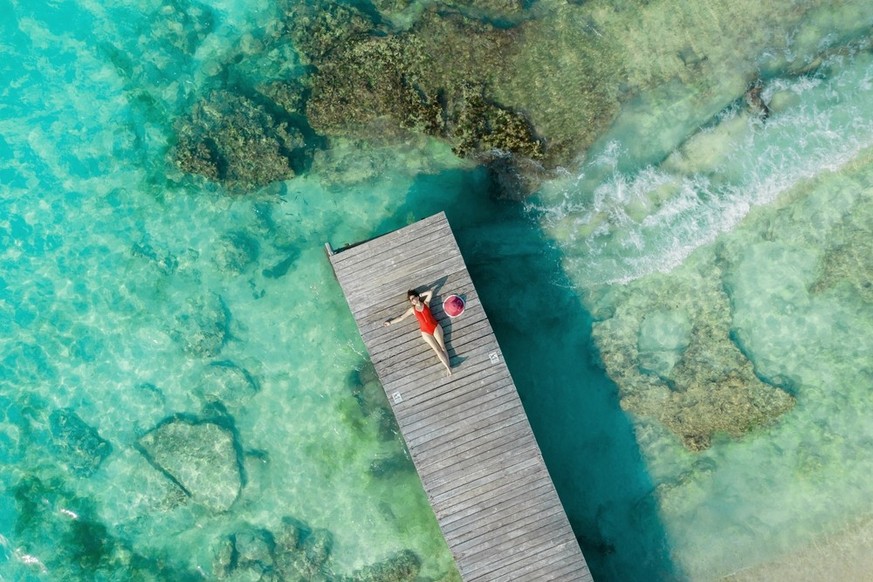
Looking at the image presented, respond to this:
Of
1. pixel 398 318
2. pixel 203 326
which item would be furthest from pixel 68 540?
pixel 398 318

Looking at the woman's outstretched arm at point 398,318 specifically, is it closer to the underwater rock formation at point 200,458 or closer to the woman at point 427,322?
the woman at point 427,322

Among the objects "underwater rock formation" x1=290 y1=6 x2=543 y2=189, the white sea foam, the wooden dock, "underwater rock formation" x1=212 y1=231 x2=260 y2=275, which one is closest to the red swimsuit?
the wooden dock

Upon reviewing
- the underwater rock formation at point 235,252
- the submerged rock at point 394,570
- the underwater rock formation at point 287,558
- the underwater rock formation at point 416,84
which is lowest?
the submerged rock at point 394,570

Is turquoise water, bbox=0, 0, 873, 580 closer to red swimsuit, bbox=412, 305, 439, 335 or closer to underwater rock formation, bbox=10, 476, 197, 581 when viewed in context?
underwater rock formation, bbox=10, 476, 197, 581

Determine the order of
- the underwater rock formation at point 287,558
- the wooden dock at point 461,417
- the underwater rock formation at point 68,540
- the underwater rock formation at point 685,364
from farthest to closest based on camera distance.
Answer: the underwater rock formation at point 68,540
the underwater rock formation at point 287,558
the underwater rock formation at point 685,364
the wooden dock at point 461,417

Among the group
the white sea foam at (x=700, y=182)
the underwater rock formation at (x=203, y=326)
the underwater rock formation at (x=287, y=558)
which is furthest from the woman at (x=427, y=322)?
the underwater rock formation at (x=287, y=558)
